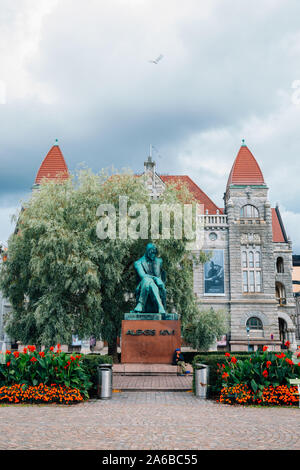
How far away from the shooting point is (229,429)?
279 inches

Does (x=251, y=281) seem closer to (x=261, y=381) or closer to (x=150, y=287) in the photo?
(x=150, y=287)

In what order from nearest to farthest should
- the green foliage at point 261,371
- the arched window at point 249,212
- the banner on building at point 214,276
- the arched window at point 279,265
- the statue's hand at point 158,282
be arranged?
the green foliage at point 261,371 < the statue's hand at point 158,282 < the banner on building at point 214,276 < the arched window at point 249,212 < the arched window at point 279,265

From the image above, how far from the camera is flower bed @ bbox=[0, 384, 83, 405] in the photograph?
999cm

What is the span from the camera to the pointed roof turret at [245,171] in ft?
147

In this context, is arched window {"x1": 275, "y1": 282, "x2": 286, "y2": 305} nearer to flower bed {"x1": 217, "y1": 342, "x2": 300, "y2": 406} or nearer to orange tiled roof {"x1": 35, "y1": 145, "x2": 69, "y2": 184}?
orange tiled roof {"x1": 35, "y1": 145, "x2": 69, "y2": 184}

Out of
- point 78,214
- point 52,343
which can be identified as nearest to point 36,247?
point 78,214

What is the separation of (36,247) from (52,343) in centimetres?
442

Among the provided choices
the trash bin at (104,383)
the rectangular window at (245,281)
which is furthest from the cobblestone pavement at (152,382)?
the rectangular window at (245,281)

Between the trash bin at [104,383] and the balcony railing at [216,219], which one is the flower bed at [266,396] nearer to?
the trash bin at [104,383]

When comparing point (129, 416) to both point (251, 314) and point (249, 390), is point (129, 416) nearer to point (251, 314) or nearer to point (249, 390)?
point (249, 390)

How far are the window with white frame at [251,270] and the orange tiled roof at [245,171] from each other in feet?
23.8

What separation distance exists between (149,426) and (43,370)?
387cm
